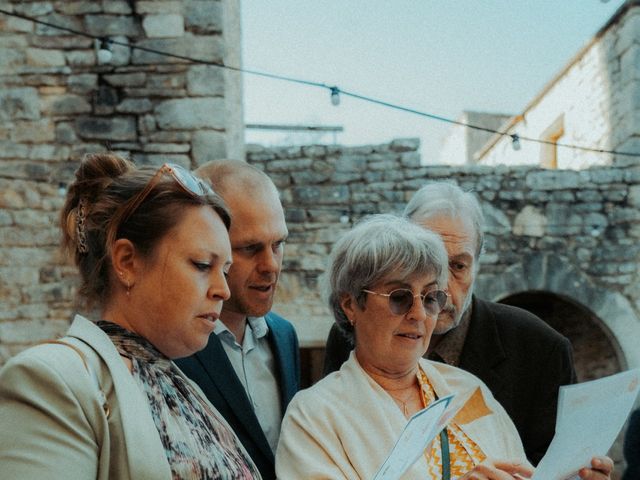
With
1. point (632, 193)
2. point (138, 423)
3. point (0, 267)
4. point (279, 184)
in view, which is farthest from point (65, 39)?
point (632, 193)

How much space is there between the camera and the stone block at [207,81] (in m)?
4.47

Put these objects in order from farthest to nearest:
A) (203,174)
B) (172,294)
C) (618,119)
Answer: (618,119) < (203,174) < (172,294)

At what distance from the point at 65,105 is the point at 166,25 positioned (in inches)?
33.4

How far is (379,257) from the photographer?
165cm

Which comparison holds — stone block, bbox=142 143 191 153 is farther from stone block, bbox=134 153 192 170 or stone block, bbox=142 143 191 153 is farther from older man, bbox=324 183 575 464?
Result: older man, bbox=324 183 575 464

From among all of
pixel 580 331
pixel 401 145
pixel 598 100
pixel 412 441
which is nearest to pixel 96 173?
pixel 412 441

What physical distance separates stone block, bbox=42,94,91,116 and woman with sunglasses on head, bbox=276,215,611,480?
3.30 metres

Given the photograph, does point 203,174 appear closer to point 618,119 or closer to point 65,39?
Result: point 65,39

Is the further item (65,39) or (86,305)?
(65,39)

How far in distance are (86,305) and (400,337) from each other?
2.33 ft

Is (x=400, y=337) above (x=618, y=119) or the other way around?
the other way around

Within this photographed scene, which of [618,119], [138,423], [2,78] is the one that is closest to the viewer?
[138,423]

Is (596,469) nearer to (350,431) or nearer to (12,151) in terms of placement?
(350,431)

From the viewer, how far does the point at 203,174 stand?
1.98 m
